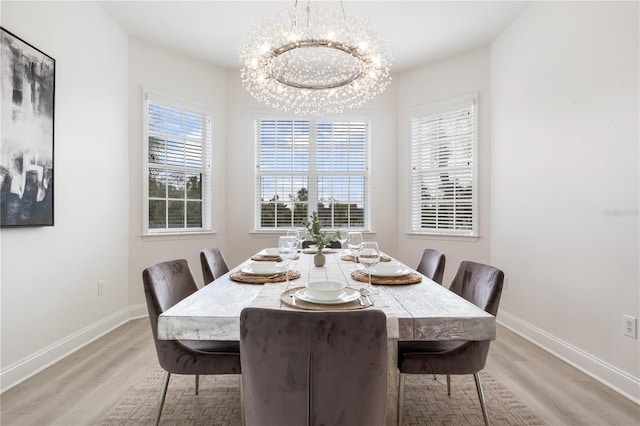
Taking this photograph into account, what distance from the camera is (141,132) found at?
3443mm

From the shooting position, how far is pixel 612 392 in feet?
6.61

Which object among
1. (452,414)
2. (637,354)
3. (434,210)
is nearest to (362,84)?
(434,210)

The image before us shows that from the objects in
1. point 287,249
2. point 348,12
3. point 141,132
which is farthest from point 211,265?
point 348,12

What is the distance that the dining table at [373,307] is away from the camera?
3.59 ft

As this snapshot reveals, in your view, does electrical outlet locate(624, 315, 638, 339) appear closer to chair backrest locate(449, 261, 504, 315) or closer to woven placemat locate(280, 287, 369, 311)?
chair backrest locate(449, 261, 504, 315)

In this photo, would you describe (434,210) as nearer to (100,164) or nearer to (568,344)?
(568,344)

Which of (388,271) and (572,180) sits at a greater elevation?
(572,180)

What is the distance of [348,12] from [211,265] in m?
2.49

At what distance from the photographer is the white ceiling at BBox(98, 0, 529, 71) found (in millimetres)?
2914

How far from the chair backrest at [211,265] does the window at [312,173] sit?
1825 mm

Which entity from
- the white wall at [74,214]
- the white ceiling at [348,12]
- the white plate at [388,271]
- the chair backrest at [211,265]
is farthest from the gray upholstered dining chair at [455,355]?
the white ceiling at [348,12]

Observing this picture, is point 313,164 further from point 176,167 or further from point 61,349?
point 61,349

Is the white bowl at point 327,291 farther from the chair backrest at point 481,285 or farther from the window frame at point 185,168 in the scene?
the window frame at point 185,168

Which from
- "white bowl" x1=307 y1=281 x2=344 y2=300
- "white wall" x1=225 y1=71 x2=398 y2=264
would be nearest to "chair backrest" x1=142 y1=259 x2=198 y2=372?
"white bowl" x1=307 y1=281 x2=344 y2=300
